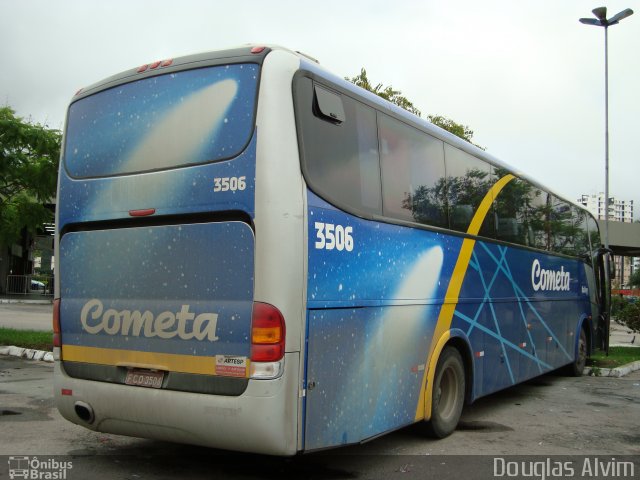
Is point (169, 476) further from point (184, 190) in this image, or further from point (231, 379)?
point (184, 190)

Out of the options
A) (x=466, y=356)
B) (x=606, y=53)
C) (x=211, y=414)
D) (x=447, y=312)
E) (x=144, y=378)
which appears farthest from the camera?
(x=606, y=53)

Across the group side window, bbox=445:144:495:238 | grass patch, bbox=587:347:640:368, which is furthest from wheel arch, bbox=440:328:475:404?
grass patch, bbox=587:347:640:368

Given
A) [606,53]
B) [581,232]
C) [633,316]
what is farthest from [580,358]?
[606,53]

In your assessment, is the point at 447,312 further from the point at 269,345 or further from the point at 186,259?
the point at 186,259

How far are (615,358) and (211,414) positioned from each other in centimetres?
1259

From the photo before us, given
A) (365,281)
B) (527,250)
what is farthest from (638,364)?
(365,281)

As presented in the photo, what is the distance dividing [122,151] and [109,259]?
93 cm

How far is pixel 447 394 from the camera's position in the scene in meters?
6.96

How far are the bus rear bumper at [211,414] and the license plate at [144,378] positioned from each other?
44 mm

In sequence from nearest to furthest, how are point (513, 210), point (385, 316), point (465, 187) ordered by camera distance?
point (385, 316) < point (465, 187) < point (513, 210)

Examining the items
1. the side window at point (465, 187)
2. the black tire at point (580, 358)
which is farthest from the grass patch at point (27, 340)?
the black tire at point (580, 358)

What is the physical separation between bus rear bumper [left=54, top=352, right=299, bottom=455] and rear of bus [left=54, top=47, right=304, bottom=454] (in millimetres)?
10

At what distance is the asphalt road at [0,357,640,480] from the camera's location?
545 centimetres

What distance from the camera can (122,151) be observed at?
17.5 feet
